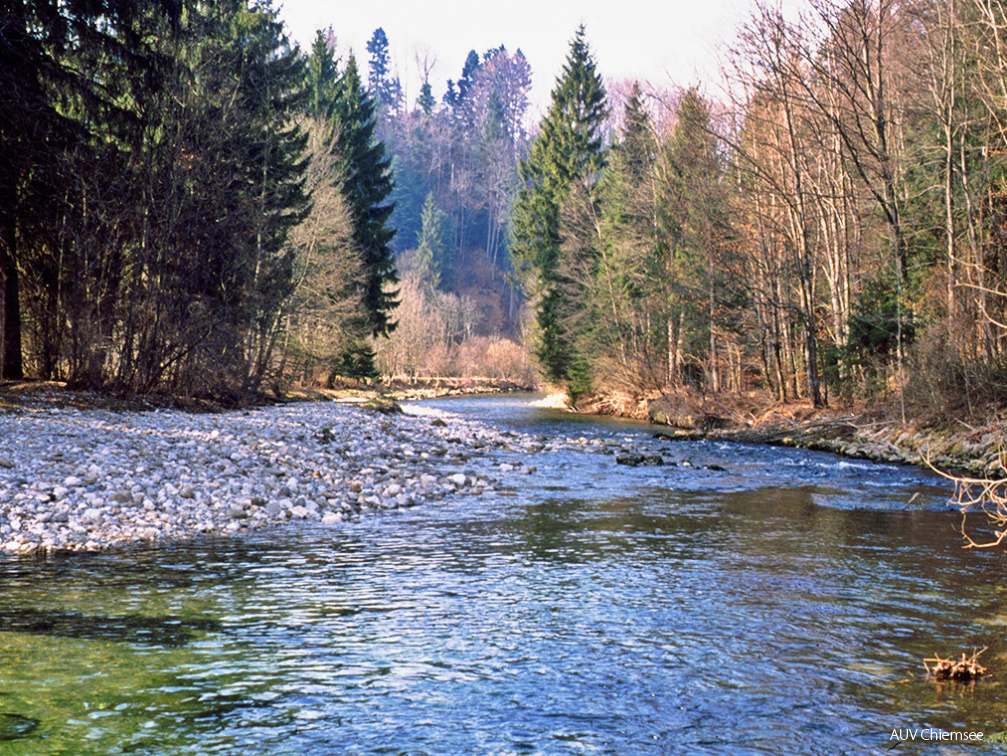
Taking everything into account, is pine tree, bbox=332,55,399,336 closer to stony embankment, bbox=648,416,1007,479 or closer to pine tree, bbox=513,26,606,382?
pine tree, bbox=513,26,606,382

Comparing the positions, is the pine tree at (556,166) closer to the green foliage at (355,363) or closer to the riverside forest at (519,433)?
the riverside forest at (519,433)

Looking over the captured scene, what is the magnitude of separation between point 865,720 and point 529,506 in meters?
8.07

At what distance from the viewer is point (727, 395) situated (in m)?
29.9

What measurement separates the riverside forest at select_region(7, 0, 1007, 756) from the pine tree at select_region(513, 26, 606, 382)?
1.95 feet

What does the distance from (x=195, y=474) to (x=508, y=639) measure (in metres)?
7.41

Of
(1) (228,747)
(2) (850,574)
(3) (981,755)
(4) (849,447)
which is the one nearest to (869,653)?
(3) (981,755)

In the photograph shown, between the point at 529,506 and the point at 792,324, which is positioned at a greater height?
the point at 792,324

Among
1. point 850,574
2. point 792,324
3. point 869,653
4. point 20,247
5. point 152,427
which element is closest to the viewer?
point 869,653

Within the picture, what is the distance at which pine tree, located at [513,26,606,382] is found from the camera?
149ft

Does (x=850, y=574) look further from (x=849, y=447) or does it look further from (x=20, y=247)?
(x=20, y=247)

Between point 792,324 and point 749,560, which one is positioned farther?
point 792,324

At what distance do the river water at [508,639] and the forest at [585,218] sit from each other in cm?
452

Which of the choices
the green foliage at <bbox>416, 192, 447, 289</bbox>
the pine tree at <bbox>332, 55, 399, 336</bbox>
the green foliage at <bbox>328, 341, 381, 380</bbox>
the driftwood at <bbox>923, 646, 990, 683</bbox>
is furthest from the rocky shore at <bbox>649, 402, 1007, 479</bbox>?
the green foliage at <bbox>416, 192, 447, 289</bbox>

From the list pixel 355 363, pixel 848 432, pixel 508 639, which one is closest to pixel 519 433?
pixel 848 432
